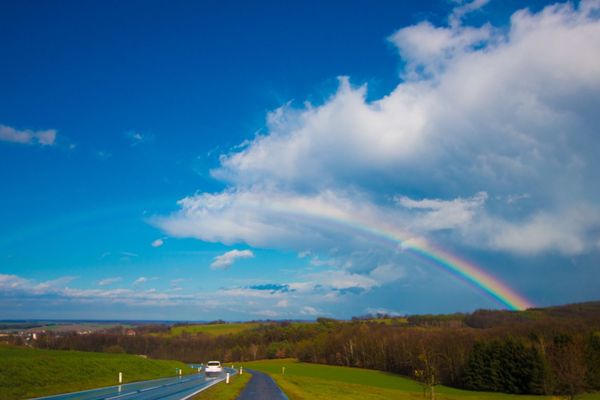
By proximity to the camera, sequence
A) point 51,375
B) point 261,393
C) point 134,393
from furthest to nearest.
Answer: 1. point 51,375
2. point 261,393
3. point 134,393

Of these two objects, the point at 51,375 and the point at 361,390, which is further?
the point at 361,390

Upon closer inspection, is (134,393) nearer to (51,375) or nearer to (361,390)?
(51,375)

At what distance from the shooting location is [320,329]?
193375 millimetres

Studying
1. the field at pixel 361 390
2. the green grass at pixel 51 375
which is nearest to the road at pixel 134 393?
the green grass at pixel 51 375

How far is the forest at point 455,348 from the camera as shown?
3238 inches

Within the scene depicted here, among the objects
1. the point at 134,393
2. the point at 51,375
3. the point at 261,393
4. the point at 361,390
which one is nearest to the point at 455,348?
the point at 361,390

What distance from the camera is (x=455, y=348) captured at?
3999 inches

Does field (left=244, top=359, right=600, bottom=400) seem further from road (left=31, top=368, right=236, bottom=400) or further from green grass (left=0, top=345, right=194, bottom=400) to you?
green grass (left=0, top=345, right=194, bottom=400)

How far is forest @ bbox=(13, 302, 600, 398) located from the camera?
8225 centimetres

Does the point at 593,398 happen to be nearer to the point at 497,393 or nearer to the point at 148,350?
the point at 497,393

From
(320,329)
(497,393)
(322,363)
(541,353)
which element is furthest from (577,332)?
(320,329)

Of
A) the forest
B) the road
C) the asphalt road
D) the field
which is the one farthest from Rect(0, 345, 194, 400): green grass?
the forest

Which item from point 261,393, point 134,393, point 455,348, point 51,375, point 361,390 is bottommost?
point 361,390

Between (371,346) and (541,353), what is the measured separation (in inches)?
2335
